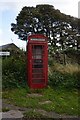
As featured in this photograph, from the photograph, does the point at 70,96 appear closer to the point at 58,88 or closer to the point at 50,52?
the point at 58,88

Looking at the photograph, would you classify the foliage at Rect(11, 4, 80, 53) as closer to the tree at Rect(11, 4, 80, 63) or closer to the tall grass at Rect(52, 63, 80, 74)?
the tree at Rect(11, 4, 80, 63)

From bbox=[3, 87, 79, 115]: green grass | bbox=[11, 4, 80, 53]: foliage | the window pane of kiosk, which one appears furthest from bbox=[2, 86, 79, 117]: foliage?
bbox=[11, 4, 80, 53]: foliage

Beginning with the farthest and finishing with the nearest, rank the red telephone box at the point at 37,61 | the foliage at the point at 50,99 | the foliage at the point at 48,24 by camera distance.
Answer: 1. the foliage at the point at 48,24
2. the red telephone box at the point at 37,61
3. the foliage at the point at 50,99

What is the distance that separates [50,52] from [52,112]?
8908mm

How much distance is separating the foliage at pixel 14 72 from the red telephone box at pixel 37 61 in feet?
1.52

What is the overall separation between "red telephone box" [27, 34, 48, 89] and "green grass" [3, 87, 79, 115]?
51 centimetres

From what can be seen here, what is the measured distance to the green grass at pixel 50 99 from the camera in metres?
9.02

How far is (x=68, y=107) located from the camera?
9.23 m

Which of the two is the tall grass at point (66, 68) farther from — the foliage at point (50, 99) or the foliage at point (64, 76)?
the foliage at point (50, 99)

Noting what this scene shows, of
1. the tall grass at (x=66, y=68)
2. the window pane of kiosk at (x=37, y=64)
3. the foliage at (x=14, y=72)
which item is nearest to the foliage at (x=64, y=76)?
the tall grass at (x=66, y=68)

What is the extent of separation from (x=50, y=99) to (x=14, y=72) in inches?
129

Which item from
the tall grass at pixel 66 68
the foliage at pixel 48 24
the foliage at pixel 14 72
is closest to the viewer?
the foliage at pixel 14 72

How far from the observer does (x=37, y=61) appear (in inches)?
493

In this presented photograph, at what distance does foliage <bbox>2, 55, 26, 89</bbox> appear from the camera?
12203 mm
